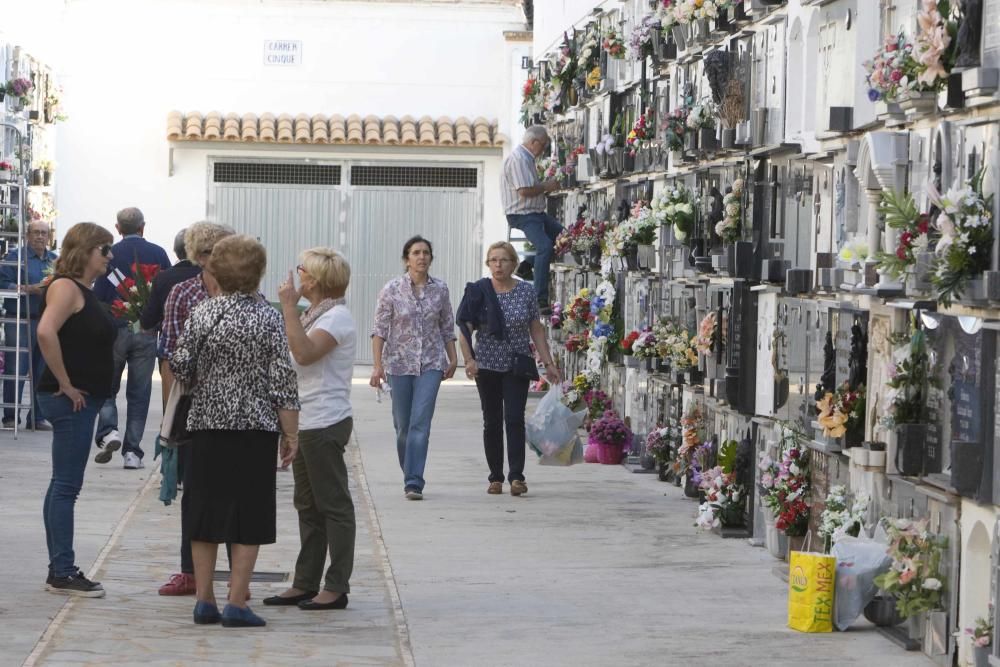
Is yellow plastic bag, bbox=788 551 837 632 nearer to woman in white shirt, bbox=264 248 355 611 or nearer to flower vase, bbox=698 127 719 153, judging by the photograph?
woman in white shirt, bbox=264 248 355 611

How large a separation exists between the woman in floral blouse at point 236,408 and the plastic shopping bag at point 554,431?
6.05 metres

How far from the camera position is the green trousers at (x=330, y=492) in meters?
8.16

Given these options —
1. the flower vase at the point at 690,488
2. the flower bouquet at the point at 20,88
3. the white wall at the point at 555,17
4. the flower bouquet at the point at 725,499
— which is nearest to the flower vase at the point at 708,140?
the flower bouquet at the point at 725,499

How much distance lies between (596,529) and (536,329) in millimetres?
1667

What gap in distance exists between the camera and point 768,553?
10.2m

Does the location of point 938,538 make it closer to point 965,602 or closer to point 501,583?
point 965,602

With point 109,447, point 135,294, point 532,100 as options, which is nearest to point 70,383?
point 135,294

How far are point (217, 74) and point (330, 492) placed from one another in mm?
18284

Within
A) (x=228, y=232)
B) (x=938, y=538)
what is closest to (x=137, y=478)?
(x=228, y=232)

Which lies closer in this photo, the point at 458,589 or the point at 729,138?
the point at 458,589

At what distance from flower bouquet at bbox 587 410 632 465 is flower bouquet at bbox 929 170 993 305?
7986 mm

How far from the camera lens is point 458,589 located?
8.93 meters

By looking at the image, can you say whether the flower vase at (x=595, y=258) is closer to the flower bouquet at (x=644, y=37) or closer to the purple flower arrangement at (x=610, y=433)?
the purple flower arrangement at (x=610, y=433)

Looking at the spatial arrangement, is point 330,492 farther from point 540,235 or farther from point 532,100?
point 532,100
